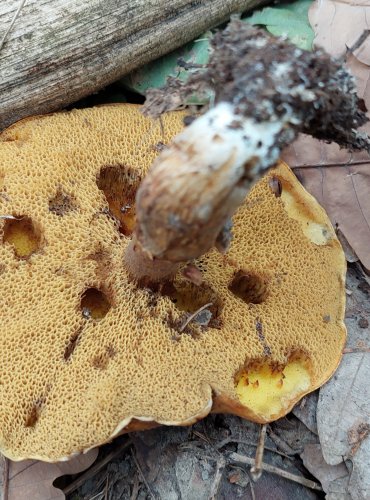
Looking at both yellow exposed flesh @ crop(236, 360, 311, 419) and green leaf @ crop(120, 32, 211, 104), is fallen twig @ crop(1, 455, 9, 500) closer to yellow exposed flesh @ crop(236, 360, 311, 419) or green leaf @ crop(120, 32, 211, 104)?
yellow exposed flesh @ crop(236, 360, 311, 419)

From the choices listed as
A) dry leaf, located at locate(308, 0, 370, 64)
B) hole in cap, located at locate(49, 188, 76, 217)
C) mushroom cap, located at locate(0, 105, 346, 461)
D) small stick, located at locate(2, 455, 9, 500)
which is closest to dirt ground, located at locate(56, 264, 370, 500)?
small stick, located at locate(2, 455, 9, 500)

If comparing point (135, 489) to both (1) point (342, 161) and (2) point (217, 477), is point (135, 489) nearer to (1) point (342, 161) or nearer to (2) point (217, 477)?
(2) point (217, 477)

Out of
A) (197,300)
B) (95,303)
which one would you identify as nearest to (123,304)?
(95,303)

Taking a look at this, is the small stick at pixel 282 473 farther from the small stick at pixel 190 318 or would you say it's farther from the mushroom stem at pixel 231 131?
the mushroom stem at pixel 231 131

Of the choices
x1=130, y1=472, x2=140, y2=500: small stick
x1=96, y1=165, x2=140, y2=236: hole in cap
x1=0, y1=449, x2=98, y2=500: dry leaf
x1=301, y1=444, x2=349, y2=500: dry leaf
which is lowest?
x1=301, y1=444, x2=349, y2=500: dry leaf

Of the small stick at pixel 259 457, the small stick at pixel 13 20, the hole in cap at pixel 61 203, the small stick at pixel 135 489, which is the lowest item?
the small stick at pixel 135 489

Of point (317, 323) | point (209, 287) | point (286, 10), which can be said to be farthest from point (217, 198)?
point (286, 10)

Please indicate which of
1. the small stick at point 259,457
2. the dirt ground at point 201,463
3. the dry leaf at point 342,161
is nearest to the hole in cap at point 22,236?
the dirt ground at point 201,463
